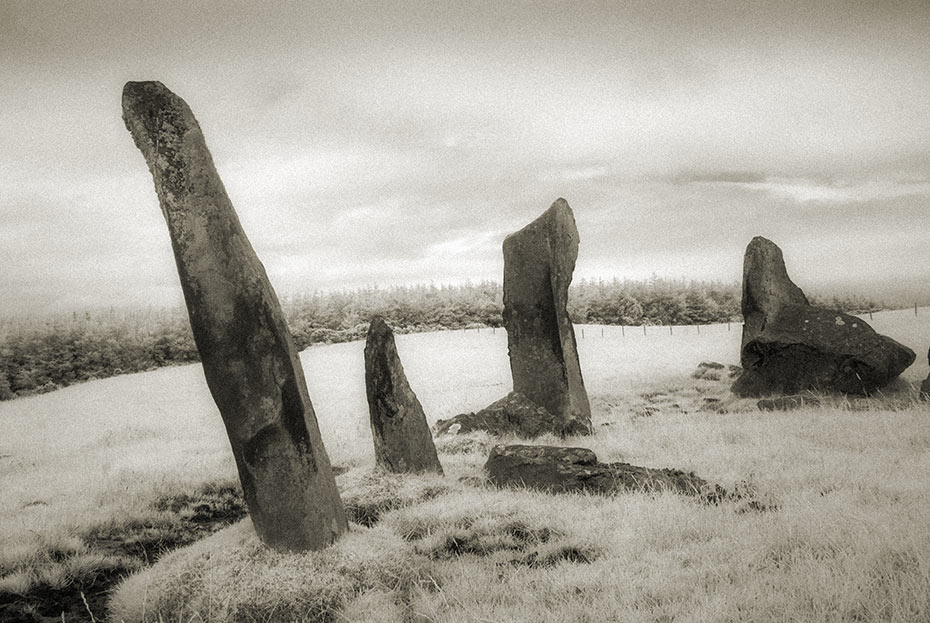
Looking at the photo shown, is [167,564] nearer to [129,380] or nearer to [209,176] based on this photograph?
[209,176]

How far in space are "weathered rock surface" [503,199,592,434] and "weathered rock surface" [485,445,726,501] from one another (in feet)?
14.0

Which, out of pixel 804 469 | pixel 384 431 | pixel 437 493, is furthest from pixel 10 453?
pixel 804 469

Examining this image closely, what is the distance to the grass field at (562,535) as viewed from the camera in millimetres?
4145

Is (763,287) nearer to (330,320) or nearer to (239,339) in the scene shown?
(239,339)

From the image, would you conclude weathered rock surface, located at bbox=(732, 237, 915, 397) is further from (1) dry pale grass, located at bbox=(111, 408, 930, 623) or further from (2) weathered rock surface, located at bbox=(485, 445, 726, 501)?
(2) weathered rock surface, located at bbox=(485, 445, 726, 501)

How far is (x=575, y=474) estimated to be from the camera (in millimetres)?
7273

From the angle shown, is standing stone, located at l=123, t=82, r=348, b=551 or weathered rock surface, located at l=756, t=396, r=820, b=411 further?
weathered rock surface, located at l=756, t=396, r=820, b=411

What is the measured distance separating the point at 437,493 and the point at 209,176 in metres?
4.42

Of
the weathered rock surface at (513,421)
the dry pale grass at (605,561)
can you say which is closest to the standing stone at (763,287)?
the weathered rock surface at (513,421)

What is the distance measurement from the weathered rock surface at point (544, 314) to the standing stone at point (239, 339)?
6.96 metres

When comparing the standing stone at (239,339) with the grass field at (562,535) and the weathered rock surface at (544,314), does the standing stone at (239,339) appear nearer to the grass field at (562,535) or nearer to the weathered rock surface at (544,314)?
the grass field at (562,535)

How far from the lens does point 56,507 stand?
26.5 feet

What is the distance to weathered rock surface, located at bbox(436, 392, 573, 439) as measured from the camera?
11.4m

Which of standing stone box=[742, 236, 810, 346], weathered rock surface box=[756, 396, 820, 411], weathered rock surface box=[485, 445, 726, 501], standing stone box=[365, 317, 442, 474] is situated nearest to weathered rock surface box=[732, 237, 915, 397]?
standing stone box=[742, 236, 810, 346]
